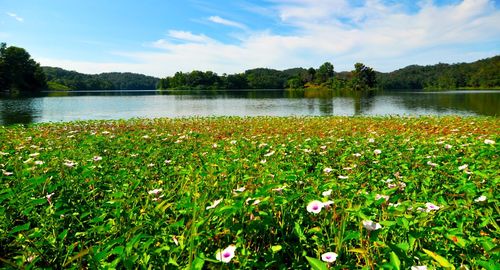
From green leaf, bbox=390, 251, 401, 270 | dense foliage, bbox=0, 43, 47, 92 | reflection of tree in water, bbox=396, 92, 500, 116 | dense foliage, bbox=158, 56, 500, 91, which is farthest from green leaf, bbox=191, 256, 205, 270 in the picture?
dense foliage, bbox=158, 56, 500, 91

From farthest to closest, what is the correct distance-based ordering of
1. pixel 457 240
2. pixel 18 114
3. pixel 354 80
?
pixel 354 80
pixel 18 114
pixel 457 240

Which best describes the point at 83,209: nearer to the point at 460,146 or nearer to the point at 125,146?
the point at 125,146

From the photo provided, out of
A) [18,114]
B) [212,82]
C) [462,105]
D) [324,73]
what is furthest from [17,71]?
[324,73]

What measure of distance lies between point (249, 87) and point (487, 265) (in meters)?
172

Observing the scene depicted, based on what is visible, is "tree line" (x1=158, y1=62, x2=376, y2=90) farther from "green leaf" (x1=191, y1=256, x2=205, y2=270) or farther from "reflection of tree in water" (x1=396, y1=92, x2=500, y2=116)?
"green leaf" (x1=191, y1=256, x2=205, y2=270)

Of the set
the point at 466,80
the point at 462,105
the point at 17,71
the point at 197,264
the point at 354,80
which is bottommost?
the point at 462,105

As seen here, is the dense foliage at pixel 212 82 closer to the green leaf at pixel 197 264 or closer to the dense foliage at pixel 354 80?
the dense foliage at pixel 354 80

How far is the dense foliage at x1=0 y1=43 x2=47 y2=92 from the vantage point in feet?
258

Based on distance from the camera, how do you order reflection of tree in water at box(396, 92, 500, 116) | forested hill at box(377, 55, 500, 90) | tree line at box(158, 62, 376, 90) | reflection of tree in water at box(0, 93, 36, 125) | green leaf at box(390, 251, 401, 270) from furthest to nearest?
tree line at box(158, 62, 376, 90) → forested hill at box(377, 55, 500, 90) → reflection of tree in water at box(396, 92, 500, 116) → reflection of tree in water at box(0, 93, 36, 125) → green leaf at box(390, 251, 401, 270)

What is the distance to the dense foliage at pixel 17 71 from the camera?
78688mm

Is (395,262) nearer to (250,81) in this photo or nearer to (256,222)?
(256,222)

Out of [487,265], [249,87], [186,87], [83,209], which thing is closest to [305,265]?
[487,265]

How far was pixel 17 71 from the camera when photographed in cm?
8219

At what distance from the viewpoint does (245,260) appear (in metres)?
1.88
